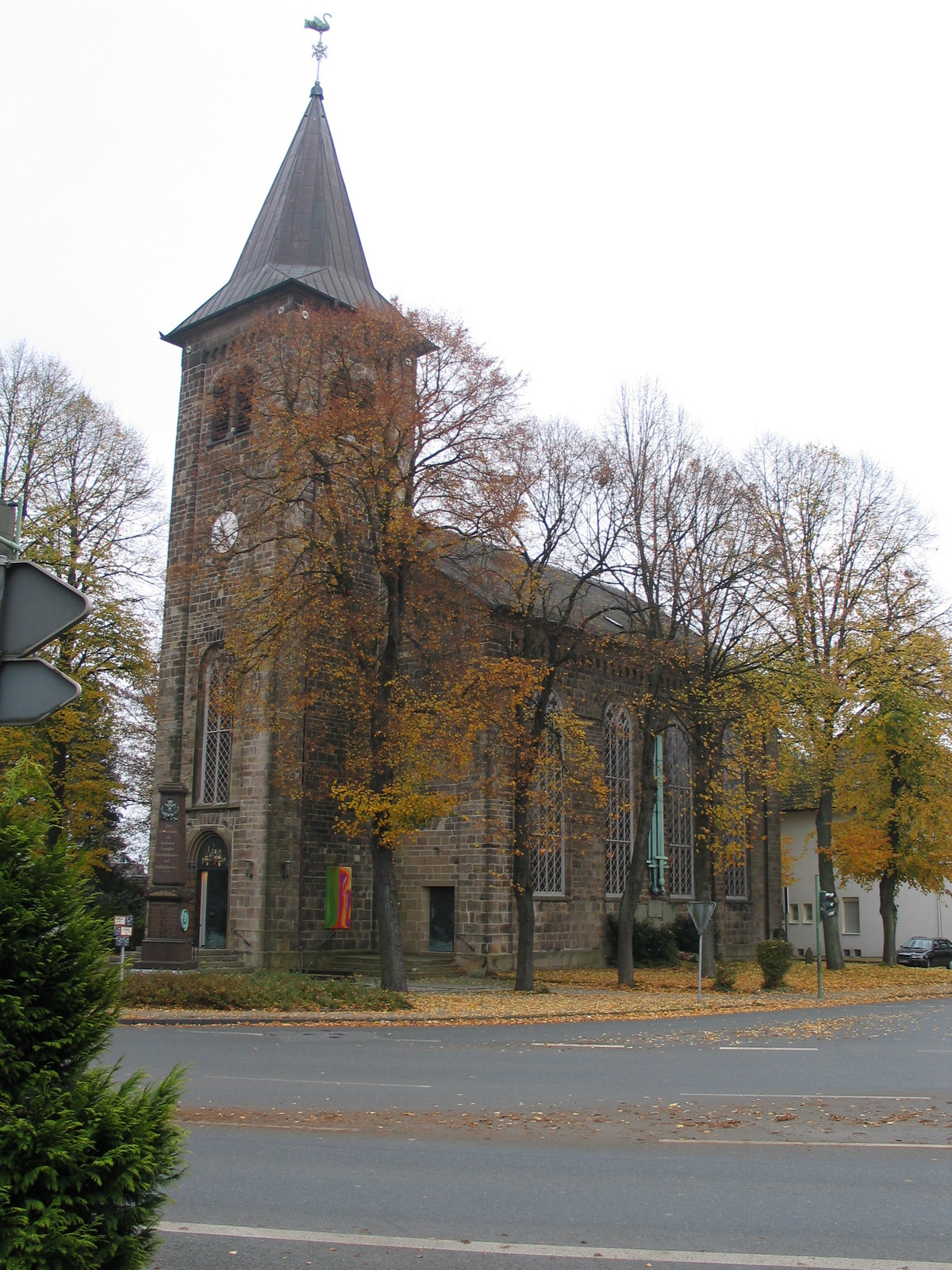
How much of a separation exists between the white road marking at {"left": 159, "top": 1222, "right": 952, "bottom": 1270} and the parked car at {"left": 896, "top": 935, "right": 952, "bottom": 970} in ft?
140

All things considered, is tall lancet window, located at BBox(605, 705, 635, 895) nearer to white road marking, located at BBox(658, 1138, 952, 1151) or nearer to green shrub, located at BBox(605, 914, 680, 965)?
green shrub, located at BBox(605, 914, 680, 965)

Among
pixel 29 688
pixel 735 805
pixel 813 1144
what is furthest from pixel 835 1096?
pixel 735 805

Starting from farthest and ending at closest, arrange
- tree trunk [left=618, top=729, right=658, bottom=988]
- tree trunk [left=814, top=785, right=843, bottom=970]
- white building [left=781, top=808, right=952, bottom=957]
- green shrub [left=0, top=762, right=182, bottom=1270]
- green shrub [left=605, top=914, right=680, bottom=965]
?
white building [left=781, top=808, right=952, bottom=957]
tree trunk [left=814, top=785, right=843, bottom=970]
green shrub [left=605, top=914, right=680, bottom=965]
tree trunk [left=618, top=729, right=658, bottom=988]
green shrub [left=0, top=762, right=182, bottom=1270]

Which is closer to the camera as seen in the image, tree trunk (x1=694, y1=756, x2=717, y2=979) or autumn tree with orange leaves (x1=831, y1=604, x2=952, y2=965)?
tree trunk (x1=694, y1=756, x2=717, y2=979)

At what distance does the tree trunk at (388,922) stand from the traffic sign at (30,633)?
17.5 m

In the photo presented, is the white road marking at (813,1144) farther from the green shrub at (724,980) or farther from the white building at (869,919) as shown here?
the white building at (869,919)

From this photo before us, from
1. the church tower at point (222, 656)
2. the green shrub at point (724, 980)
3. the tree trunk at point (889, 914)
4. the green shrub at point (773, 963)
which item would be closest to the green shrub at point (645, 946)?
the green shrub at point (773, 963)

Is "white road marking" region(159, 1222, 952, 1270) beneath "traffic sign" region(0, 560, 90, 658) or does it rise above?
beneath

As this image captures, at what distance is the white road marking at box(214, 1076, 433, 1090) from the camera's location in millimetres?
11191

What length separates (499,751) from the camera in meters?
23.6

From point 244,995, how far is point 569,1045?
5989 millimetres

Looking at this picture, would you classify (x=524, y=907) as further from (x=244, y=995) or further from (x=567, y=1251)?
(x=567, y=1251)

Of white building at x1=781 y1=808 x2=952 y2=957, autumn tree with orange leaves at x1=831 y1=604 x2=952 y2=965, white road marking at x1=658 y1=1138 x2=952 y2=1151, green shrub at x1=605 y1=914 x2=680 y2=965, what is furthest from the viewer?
white building at x1=781 y1=808 x2=952 y2=957

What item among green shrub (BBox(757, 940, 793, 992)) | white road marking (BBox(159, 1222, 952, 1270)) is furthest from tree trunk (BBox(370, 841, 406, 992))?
white road marking (BBox(159, 1222, 952, 1270))
